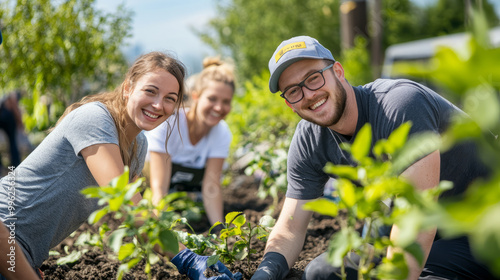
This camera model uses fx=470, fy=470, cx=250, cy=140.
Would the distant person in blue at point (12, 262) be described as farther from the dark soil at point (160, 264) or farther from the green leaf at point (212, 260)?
the green leaf at point (212, 260)

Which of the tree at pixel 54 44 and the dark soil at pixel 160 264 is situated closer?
the dark soil at pixel 160 264

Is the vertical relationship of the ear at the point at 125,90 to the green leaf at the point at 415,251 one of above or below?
above

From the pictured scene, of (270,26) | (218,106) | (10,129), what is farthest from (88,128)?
(270,26)

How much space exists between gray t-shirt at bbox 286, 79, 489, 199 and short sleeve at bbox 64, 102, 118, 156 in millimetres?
843

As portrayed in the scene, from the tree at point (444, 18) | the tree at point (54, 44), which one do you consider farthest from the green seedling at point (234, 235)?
the tree at point (444, 18)

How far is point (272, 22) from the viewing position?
18938 millimetres

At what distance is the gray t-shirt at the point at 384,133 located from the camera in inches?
72.8

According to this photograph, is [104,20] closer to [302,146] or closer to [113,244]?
[302,146]

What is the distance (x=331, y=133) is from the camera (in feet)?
7.00

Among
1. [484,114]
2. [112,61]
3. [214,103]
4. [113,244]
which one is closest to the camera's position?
[484,114]

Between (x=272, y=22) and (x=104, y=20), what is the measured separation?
15.0 m

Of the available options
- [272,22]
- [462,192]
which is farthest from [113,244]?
[272,22]

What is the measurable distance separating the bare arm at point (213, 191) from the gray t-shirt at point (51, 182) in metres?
1.71

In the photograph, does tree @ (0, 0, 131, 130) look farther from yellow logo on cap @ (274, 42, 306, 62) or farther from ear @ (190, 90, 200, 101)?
yellow logo on cap @ (274, 42, 306, 62)
